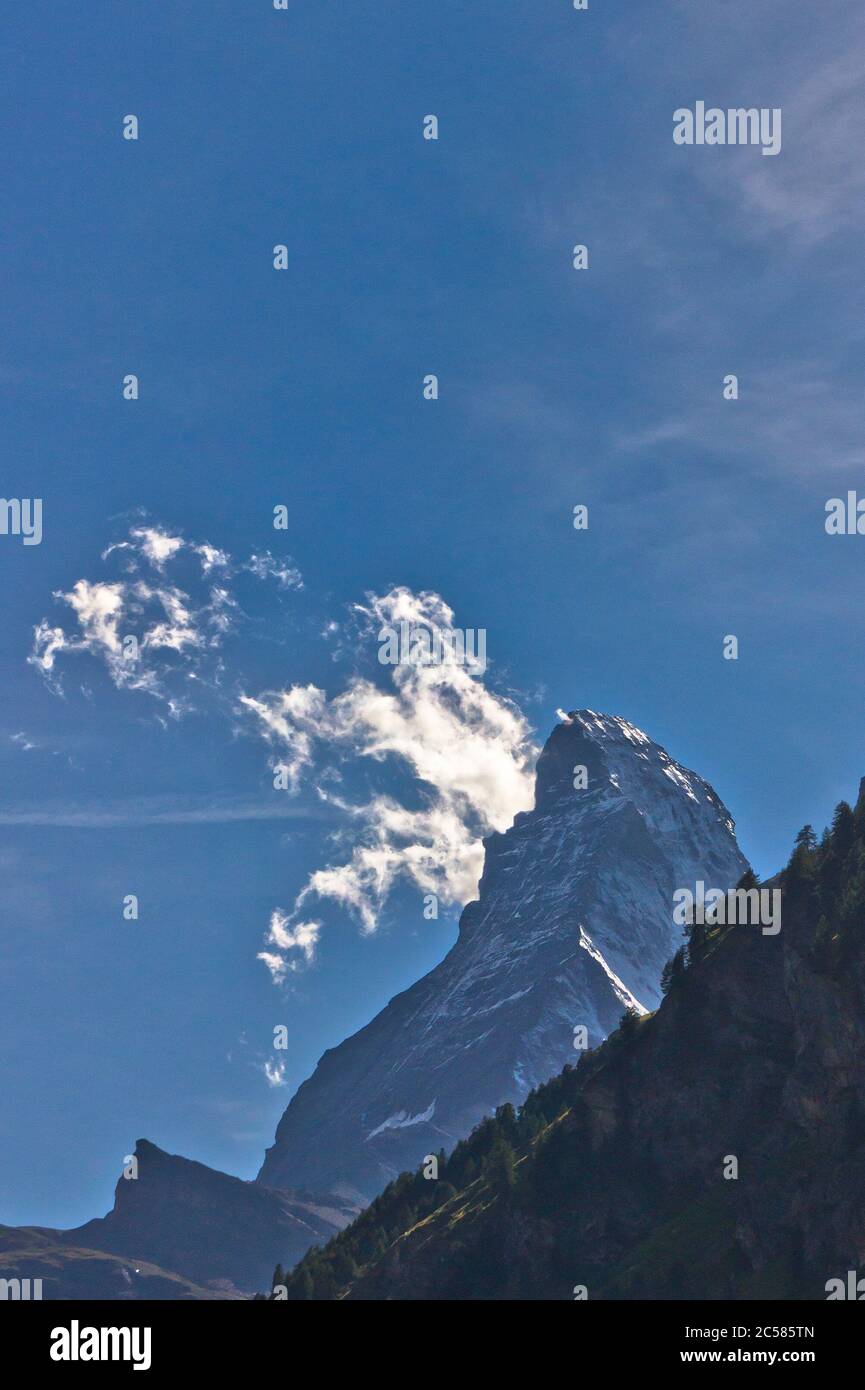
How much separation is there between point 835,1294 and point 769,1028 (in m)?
47.0

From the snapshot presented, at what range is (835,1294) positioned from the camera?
155 metres

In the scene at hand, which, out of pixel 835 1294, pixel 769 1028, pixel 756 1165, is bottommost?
pixel 835 1294
